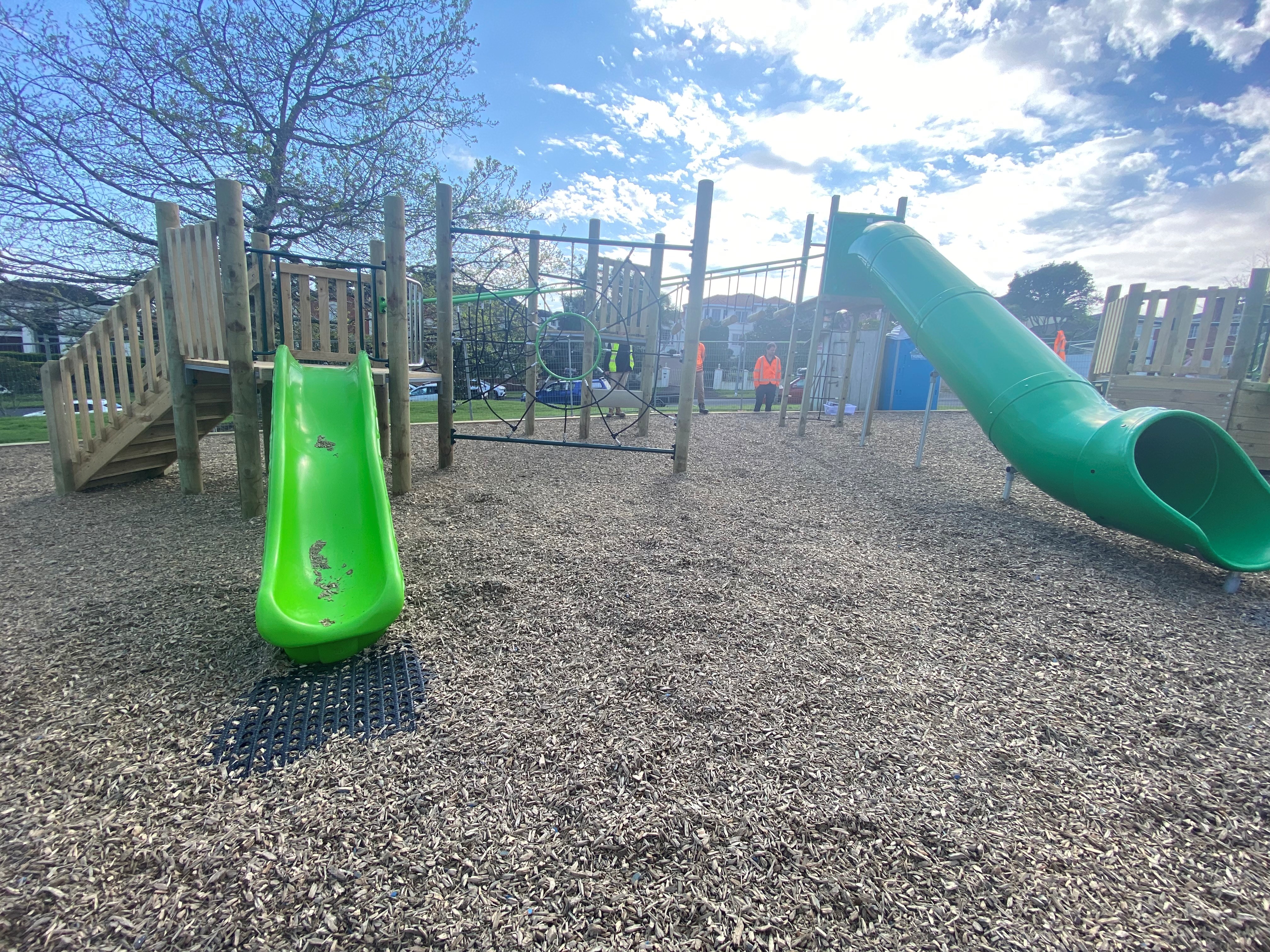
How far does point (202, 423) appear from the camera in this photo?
16.4 feet

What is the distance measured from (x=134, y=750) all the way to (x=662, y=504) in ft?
11.1

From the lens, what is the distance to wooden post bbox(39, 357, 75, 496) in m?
4.21

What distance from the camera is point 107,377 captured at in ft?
14.2

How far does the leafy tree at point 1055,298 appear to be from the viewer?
41625mm

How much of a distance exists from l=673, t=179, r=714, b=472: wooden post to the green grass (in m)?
6.82

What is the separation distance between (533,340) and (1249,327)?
7.43 m

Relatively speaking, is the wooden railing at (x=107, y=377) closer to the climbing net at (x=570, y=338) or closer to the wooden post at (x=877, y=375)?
the climbing net at (x=570, y=338)

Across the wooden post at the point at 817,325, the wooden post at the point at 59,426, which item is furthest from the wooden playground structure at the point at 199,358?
the wooden post at the point at 817,325

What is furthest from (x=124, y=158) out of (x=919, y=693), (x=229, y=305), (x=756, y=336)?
(x=756, y=336)

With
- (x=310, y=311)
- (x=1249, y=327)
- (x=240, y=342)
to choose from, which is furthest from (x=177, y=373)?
(x=1249, y=327)

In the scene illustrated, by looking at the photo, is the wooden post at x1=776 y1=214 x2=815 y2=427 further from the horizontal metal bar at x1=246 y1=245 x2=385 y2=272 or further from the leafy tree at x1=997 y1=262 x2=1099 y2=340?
the leafy tree at x1=997 y1=262 x2=1099 y2=340

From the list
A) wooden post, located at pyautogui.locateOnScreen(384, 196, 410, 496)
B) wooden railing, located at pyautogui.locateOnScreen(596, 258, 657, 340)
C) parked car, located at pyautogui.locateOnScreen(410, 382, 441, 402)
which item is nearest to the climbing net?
wooden railing, located at pyautogui.locateOnScreen(596, 258, 657, 340)

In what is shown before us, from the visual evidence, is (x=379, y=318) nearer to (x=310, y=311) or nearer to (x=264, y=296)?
(x=310, y=311)

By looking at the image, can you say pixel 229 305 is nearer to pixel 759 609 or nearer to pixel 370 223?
pixel 759 609
